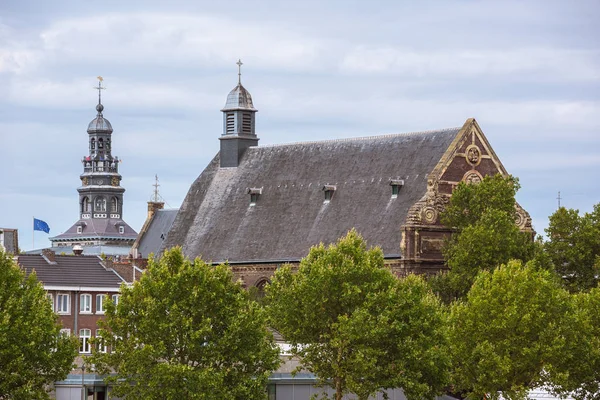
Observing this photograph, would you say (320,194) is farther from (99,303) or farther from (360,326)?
(360,326)

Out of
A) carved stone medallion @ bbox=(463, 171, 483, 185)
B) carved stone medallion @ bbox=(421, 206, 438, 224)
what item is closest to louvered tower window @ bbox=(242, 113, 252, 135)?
carved stone medallion @ bbox=(463, 171, 483, 185)

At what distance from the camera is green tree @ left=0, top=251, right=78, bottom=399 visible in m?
91.0

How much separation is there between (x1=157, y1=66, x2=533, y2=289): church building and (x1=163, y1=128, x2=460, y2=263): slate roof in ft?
0.29

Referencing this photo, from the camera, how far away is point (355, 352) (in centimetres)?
10056

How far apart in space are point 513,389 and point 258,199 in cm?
5076

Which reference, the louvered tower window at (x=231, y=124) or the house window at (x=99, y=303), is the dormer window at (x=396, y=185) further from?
the house window at (x=99, y=303)

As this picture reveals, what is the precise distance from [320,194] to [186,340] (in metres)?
52.4

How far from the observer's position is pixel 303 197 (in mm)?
146000

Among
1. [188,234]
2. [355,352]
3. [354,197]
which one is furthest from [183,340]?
[188,234]

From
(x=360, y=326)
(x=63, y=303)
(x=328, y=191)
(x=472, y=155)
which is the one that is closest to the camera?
(x=360, y=326)

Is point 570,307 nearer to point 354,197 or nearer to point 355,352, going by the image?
point 355,352

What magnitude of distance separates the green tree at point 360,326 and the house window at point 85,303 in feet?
81.5

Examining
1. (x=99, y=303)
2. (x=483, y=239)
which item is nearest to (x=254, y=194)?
(x=99, y=303)

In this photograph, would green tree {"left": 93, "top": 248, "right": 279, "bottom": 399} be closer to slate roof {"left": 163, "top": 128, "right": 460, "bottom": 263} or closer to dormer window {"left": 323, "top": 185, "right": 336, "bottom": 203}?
slate roof {"left": 163, "top": 128, "right": 460, "bottom": 263}
